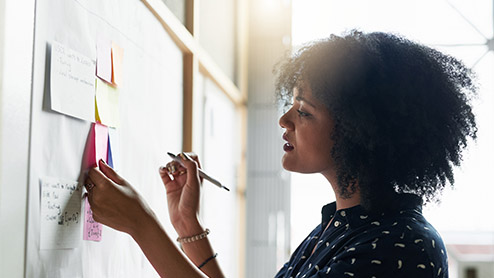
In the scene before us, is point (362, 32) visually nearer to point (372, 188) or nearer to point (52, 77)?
point (372, 188)

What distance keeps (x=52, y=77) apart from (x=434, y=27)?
10.5ft

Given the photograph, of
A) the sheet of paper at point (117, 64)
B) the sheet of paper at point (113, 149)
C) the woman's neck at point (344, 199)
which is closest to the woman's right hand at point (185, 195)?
the sheet of paper at point (113, 149)

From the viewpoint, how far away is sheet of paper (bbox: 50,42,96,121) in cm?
110

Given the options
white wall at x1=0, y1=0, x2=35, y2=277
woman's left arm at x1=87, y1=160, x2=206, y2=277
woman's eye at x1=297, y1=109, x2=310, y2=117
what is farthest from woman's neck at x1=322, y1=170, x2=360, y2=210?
white wall at x1=0, y1=0, x2=35, y2=277

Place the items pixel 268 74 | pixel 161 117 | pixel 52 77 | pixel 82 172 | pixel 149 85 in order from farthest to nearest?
pixel 268 74
pixel 161 117
pixel 149 85
pixel 82 172
pixel 52 77

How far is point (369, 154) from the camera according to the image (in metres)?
1.16

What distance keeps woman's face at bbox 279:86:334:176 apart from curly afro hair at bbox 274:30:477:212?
17 millimetres

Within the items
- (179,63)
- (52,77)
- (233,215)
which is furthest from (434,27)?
(52,77)

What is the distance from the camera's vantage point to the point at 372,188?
1.17m

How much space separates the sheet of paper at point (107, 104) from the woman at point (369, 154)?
5.0 inches

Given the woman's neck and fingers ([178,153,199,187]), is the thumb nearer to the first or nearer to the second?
fingers ([178,153,199,187])

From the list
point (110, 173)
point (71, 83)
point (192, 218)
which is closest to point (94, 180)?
point (110, 173)

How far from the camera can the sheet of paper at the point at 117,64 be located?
1.37 metres

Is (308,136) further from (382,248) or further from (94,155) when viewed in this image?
(94,155)
